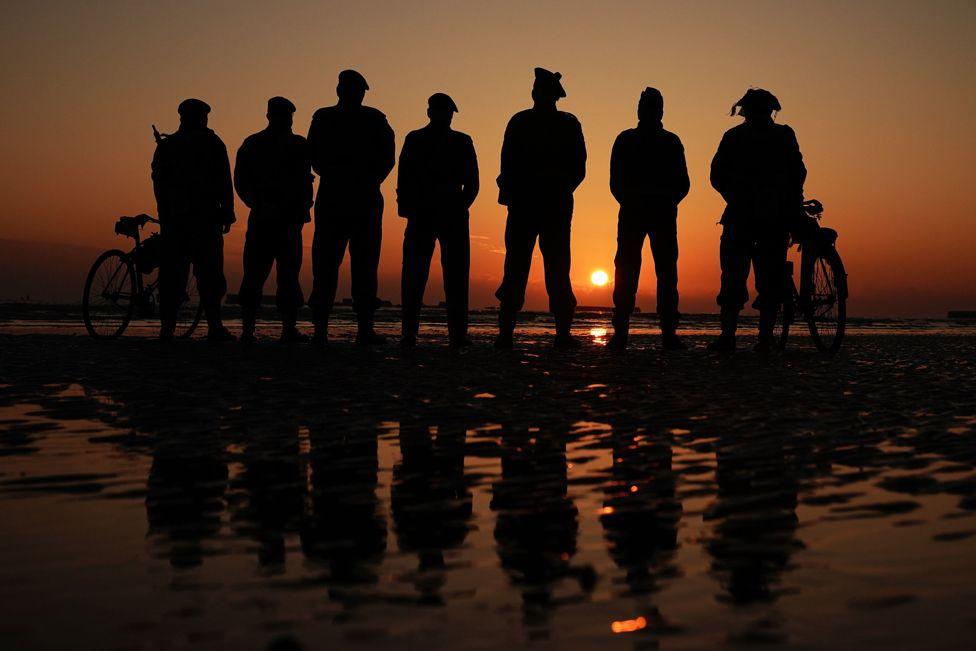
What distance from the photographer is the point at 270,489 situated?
3.24m

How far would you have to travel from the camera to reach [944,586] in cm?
210

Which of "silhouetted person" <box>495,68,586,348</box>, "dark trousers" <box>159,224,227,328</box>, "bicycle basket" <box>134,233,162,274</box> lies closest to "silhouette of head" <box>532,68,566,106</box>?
"silhouetted person" <box>495,68,586,348</box>

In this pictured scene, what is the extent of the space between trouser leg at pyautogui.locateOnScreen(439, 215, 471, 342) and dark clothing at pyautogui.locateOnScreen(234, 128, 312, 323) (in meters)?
1.57

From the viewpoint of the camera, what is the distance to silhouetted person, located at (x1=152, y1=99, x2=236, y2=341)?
11164 millimetres

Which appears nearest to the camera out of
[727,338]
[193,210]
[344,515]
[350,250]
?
[344,515]

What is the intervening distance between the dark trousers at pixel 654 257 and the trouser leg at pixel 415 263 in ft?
5.99

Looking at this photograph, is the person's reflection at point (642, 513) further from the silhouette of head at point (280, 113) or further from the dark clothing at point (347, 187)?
the silhouette of head at point (280, 113)

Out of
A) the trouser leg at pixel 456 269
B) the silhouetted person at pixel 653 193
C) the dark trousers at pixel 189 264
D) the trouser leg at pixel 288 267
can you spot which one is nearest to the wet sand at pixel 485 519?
the trouser leg at pixel 456 269

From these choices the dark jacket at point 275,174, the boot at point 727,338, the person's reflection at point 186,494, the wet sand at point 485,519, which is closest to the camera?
the wet sand at point 485,519

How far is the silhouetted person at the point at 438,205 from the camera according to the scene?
1050cm

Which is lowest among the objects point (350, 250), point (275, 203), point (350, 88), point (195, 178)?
point (350, 250)

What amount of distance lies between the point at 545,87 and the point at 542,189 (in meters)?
0.96

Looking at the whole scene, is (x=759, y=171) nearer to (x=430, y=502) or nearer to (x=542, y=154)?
(x=542, y=154)

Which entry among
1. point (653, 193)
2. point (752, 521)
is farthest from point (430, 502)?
point (653, 193)
